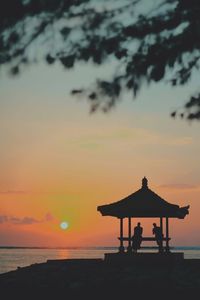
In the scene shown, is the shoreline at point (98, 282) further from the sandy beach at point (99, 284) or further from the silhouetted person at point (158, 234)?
the silhouetted person at point (158, 234)

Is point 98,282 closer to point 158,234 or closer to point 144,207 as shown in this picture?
point 144,207

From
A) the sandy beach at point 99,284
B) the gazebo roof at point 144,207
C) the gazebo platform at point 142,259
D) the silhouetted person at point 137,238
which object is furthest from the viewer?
the silhouetted person at point 137,238

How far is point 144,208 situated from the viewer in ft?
69.3

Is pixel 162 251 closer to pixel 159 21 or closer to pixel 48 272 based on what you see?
pixel 48 272

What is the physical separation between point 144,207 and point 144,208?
0.12 ft

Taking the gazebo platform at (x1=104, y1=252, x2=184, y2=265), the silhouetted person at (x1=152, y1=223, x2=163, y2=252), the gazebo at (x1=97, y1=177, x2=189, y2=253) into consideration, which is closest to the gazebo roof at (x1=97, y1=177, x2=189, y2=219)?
the gazebo at (x1=97, y1=177, x2=189, y2=253)

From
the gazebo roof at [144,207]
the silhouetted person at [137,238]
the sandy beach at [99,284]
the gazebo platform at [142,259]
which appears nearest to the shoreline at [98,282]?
the sandy beach at [99,284]

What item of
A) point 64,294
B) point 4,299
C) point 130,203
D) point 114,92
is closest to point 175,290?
point 64,294

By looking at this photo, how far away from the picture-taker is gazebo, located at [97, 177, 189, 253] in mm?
21250

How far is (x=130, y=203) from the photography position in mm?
21562

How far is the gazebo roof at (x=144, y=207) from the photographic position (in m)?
21.2

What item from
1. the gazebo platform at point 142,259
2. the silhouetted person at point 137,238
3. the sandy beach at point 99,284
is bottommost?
the sandy beach at point 99,284

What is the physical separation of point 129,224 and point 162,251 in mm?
1629

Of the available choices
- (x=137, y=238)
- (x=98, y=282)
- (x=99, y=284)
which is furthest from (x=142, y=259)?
(x=99, y=284)
